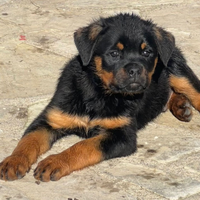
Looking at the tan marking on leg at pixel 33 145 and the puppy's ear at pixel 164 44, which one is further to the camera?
the puppy's ear at pixel 164 44

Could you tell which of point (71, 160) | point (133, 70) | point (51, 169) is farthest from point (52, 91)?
point (51, 169)

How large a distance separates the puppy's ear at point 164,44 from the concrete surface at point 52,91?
725 millimetres

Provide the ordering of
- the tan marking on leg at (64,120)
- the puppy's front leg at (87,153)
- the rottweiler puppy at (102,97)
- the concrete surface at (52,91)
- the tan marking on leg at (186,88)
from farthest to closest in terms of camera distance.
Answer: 1. the tan marking on leg at (186,88)
2. the tan marking on leg at (64,120)
3. the rottweiler puppy at (102,97)
4. the puppy's front leg at (87,153)
5. the concrete surface at (52,91)

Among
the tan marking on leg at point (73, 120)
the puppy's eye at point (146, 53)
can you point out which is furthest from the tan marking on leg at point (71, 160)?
the puppy's eye at point (146, 53)

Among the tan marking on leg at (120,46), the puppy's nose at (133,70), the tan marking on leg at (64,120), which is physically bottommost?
the tan marking on leg at (64,120)

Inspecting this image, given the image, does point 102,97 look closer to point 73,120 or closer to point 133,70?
point 73,120

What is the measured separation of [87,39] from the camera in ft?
18.8

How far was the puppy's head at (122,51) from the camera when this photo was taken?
5512 mm

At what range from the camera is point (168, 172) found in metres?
5.31

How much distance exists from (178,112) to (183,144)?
2.07 ft

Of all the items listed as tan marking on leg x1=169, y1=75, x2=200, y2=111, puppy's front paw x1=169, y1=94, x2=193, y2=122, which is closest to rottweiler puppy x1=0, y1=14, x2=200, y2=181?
puppy's front paw x1=169, y1=94, x2=193, y2=122

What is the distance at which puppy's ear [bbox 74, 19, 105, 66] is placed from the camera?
5656 mm

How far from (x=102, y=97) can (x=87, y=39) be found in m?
0.54

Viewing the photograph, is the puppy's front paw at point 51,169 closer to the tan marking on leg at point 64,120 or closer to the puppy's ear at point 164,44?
the tan marking on leg at point 64,120
